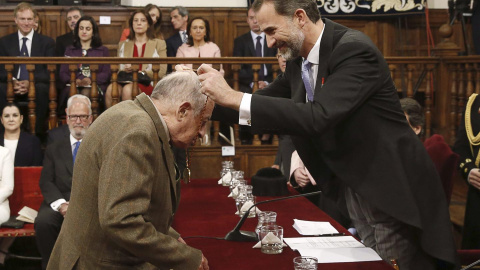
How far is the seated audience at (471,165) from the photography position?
4051mm

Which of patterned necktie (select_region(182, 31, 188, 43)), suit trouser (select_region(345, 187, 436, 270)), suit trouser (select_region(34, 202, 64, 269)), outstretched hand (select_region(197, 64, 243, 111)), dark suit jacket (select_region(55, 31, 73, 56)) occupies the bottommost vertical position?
suit trouser (select_region(34, 202, 64, 269))

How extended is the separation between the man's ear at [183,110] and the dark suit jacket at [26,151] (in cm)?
382

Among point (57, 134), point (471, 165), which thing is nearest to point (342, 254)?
point (471, 165)

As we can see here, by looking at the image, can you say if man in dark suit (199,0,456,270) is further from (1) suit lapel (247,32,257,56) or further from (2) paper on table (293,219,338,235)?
(1) suit lapel (247,32,257,56)

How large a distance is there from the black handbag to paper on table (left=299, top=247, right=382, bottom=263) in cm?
413

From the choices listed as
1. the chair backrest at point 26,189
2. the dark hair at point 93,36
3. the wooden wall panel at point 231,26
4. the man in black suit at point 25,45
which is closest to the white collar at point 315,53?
the chair backrest at point 26,189

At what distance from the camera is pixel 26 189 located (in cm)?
504

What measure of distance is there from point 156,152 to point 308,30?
2.21ft

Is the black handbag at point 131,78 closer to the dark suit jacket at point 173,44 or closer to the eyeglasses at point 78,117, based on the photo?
the dark suit jacket at point 173,44

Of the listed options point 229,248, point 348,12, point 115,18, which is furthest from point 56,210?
point 348,12

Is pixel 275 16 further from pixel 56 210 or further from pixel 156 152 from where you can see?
pixel 56 210

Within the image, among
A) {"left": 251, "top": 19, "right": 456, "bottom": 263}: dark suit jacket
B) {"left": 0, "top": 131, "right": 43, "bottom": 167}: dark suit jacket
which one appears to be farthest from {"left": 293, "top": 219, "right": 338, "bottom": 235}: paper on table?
{"left": 0, "top": 131, "right": 43, "bottom": 167}: dark suit jacket

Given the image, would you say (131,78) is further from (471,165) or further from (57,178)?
(471,165)

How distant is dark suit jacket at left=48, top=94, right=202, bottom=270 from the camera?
5.77ft
